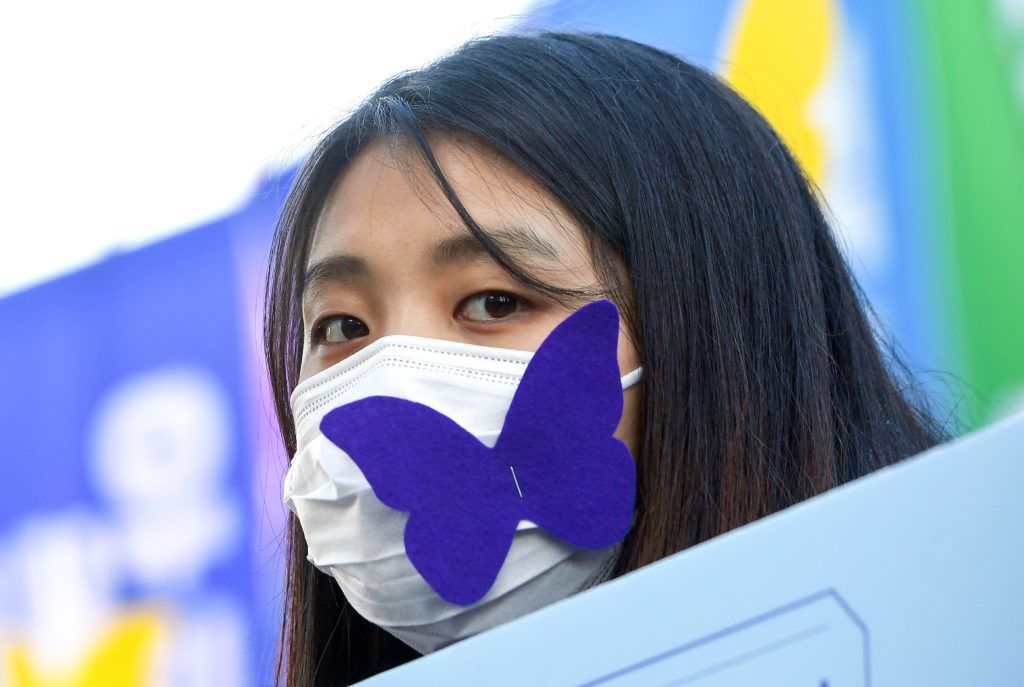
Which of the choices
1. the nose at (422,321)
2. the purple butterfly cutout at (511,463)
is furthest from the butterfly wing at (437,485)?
the nose at (422,321)

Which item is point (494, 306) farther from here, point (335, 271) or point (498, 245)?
point (335, 271)

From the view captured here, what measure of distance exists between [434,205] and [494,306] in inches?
5.2

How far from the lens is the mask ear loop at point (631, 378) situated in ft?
4.38

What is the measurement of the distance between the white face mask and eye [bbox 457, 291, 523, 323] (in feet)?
0.15

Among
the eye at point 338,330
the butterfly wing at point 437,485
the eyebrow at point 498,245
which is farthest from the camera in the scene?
the eye at point 338,330

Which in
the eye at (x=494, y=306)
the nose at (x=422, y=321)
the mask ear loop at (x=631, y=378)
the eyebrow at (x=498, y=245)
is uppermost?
the eyebrow at (x=498, y=245)

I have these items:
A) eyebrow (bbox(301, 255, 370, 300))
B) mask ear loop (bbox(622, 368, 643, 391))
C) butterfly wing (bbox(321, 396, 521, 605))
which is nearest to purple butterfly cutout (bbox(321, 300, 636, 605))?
butterfly wing (bbox(321, 396, 521, 605))

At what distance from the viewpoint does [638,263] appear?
1.35 metres

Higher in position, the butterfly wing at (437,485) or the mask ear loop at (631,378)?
the mask ear loop at (631,378)

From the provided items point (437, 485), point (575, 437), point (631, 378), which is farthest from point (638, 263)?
point (437, 485)

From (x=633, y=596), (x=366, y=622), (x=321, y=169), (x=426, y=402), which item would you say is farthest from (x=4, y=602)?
(x=633, y=596)

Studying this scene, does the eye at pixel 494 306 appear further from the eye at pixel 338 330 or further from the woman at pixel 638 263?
the eye at pixel 338 330

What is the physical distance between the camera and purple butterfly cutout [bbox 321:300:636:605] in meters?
1.21

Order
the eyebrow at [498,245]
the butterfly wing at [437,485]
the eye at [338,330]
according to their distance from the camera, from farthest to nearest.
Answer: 1. the eye at [338,330]
2. the eyebrow at [498,245]
3. the butterfly wing at [437,485]
